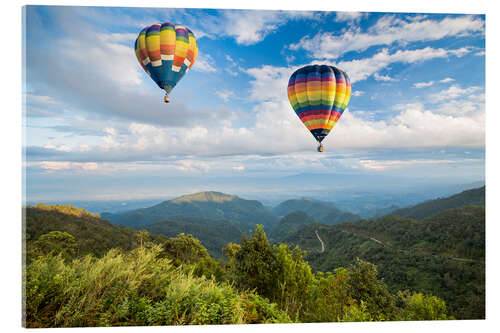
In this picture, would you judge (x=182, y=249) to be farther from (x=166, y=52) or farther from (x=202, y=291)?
(x=202, y=291)

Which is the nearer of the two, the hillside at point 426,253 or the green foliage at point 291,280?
the green foliage at point 291,280

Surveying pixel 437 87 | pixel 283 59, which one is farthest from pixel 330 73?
pixel 437 87

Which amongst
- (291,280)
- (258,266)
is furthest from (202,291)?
(291,280)

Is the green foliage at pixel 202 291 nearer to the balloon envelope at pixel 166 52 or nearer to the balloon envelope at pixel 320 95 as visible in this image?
the balloon envelope at pixel 320 95

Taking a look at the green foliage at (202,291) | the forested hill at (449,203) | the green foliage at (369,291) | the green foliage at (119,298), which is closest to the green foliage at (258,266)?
the green foliage at (202,291)
